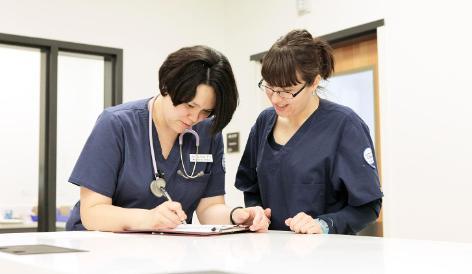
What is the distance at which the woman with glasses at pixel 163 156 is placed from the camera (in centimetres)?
155

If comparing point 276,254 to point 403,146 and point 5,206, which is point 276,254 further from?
point 5,206

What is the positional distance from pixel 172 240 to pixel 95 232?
32cm

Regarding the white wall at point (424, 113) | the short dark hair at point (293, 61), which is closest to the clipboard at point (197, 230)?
the short dark hair at point (293, 61)

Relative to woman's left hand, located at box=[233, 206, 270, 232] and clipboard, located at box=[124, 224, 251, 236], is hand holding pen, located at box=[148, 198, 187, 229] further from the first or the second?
woman's left hand, located at box=[233, 206, 270, 232]

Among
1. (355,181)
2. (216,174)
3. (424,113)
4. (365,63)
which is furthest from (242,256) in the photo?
(365,63)

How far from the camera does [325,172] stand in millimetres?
1701

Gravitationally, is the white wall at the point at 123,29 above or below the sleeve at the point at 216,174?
above

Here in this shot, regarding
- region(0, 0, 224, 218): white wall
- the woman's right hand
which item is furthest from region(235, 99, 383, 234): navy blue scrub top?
region(0, 0, 224, 218): white wall

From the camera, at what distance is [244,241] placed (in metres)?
1.28

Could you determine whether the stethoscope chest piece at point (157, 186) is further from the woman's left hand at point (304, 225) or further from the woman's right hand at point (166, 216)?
the woman's left hand at point (304, 225)

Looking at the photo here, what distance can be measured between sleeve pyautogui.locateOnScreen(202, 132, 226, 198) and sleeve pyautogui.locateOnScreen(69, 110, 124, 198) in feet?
1.06

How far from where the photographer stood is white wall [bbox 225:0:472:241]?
292 cm

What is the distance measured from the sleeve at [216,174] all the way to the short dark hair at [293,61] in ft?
0.92

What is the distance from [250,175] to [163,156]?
0.34 metres
